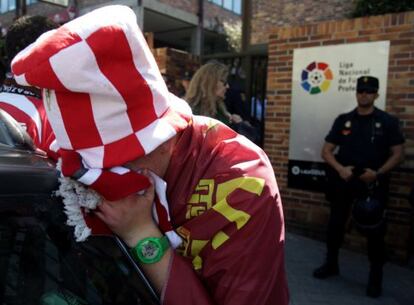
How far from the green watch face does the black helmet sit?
10.4 feet

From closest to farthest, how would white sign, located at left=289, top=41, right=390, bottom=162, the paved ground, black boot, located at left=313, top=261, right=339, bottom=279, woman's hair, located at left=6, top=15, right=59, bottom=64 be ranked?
woman's hair, located at left=6, top=15, right=59, bottom=64, the paved ground, black boot, located at left=313, top=261, right=339, bottom=279, white sign, located at left=289, top=41, right=390, bottom=162

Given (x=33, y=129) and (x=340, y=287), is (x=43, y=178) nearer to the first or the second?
(x=33, y=129)

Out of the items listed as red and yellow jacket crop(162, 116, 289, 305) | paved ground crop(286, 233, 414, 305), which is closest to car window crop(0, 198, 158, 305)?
red and yellow jacket crop(162, 116, 289, 305)

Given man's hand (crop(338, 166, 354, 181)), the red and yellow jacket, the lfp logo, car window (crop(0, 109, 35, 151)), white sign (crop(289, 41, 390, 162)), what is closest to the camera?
the red and yellow jacket

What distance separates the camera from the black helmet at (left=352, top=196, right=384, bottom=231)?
154 inches

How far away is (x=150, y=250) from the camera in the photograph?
1.11 metres

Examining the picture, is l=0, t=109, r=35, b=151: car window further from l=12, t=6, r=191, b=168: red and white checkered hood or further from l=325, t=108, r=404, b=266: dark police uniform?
l=325, t=108, r=404, b=266: dark police uniform

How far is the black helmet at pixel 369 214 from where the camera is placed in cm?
391

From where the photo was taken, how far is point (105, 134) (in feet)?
3.37

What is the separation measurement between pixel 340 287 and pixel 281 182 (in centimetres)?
164

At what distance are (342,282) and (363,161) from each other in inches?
44.3

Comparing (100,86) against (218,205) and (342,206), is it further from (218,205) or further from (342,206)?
(342,206)

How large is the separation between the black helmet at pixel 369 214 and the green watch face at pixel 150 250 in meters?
3.17

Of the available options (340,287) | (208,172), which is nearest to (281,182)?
(340,287)
